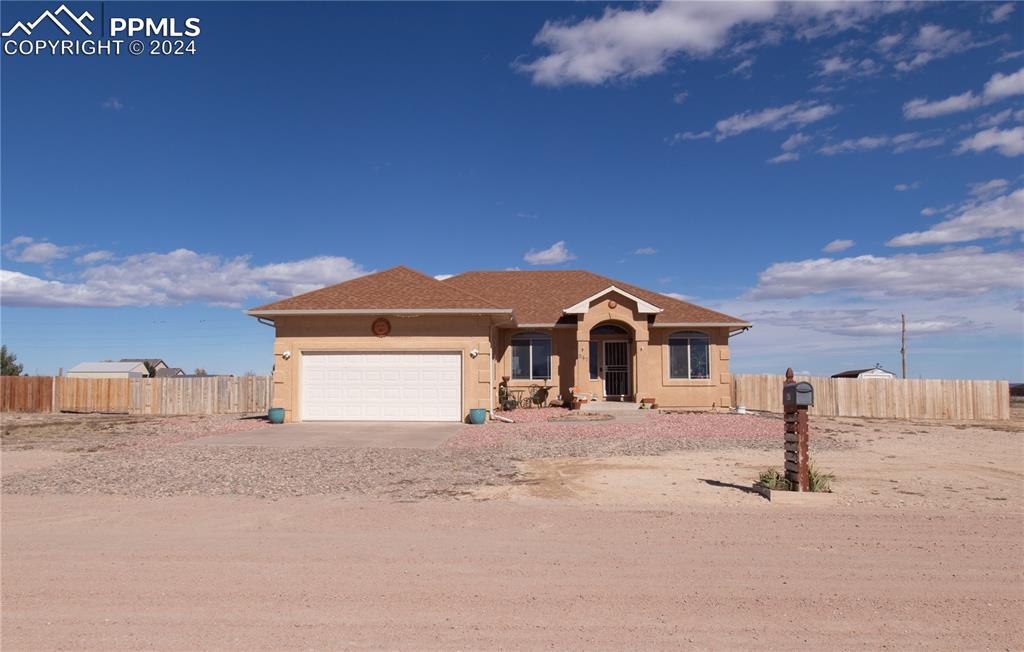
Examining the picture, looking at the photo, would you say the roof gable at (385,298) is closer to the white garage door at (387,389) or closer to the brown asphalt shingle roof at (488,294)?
the brown asphalt shingle roof at (488,294)

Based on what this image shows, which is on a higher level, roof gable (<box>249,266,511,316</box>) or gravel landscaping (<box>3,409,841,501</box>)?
roof gable (<box>249,266,511,316</box>)

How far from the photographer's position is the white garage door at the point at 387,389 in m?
19.4

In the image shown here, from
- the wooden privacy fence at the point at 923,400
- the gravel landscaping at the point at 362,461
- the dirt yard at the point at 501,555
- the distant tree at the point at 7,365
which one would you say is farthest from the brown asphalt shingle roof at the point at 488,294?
the distant tree at the point at 7,365

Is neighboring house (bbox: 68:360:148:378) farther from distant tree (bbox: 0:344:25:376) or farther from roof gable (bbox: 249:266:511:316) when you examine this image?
roof gable (bbox: 249:266:511:316)

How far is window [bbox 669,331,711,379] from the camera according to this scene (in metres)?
25.0

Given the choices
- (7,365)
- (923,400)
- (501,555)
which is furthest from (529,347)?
(7,365)

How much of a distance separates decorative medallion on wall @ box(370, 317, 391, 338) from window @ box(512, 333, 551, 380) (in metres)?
6.75

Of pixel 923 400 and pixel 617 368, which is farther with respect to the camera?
pixel 923 400

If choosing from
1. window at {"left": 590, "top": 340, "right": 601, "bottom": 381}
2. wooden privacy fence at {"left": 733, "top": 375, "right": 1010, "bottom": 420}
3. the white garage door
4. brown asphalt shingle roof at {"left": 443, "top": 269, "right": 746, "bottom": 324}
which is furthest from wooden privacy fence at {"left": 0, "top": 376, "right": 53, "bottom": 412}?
wooden privacy fence at {"left": 733, "top": 375, "right": 1010, "bottom": 420}

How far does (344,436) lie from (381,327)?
4.38m

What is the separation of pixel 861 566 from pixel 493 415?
48.0 ft

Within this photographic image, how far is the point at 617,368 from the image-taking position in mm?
25422

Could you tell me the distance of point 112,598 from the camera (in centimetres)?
510

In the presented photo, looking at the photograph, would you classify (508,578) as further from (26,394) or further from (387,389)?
(26,394)
